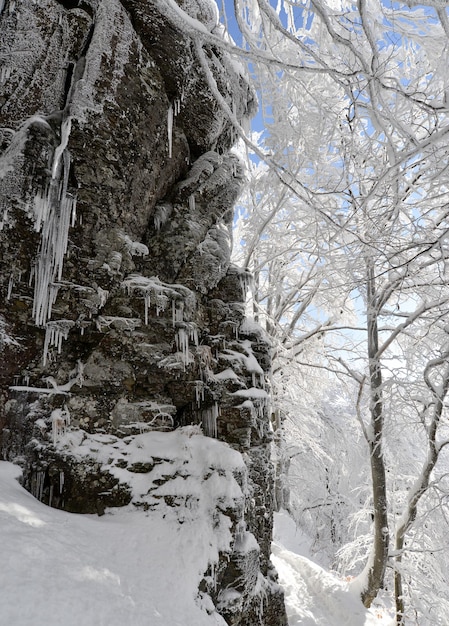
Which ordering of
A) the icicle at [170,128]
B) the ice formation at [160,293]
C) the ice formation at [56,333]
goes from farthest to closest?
the icicle at [170,128], the ice formation at [160,293], the ice formation at [56,333]

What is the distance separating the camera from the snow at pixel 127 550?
6.67 feet

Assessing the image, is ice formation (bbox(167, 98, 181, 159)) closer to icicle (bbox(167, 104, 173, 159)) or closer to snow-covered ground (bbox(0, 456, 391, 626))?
icicle (bbox(167, 104, 173, 159))

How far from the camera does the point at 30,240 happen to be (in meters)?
3.70

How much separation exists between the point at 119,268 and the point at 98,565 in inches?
111

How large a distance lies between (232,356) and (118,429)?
173 centimetres

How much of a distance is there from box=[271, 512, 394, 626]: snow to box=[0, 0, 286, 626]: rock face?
2.07m

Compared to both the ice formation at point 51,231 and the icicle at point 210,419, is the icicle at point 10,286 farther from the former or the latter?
the icicle at point 210,419

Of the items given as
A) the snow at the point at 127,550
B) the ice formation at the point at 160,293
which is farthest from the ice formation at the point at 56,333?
the snow at the point at 127,550

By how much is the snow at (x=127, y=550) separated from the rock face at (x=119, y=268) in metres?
0.22

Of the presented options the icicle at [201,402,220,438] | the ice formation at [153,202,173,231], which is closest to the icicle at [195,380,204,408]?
the icicle at [201,402,220,438]

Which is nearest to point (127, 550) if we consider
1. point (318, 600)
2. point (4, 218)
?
point (4, 218)

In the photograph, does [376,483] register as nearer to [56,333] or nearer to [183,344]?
[183,344]

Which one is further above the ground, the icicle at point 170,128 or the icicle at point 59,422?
the icicle at point 170,128

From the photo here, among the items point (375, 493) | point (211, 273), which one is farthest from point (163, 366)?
point (375, 493)
